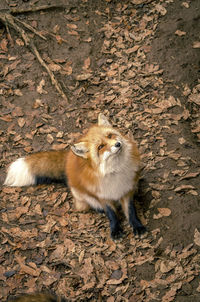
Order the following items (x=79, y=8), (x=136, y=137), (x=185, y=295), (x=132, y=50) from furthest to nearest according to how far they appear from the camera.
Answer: (x=79, y=8) < (x=132, y=50) < (x=136, y=137) < (x=185, y=295)

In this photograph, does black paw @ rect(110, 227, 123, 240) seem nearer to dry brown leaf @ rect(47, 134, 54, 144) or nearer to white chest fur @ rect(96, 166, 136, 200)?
white chest fur @ rect(96, 166, 136, 200)

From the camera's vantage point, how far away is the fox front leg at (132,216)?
4574 millimetres

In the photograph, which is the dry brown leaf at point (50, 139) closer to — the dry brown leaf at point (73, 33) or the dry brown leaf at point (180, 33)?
the dry brown leaf at point (73, 33)

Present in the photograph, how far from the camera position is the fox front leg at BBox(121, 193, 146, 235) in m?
4.57

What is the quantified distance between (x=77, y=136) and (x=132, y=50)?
2250 millimetres

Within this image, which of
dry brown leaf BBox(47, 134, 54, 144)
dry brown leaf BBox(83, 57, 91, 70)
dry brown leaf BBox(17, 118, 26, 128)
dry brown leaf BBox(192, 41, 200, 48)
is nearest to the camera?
dry brown leaf BBox(47, 134, 54, 144)

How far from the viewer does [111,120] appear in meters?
6.01

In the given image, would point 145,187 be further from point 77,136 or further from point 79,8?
point 79,8

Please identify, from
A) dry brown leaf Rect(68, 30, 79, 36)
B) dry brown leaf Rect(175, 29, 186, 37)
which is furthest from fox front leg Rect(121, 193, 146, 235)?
dry brown leaf Rect(68, 30, 79, 36)

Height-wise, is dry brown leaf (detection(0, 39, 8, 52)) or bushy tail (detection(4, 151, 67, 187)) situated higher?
dry brown leaf (detection(0, 39, 8, 52))

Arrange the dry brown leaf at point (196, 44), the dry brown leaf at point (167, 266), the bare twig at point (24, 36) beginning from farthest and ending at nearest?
the bare twig at point (24, 36) < the dry brown leaf at point (196, 44) < the dry brown leaf at point (167, 266)

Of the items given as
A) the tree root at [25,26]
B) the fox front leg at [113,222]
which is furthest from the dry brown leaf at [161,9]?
the fox front leg at [113,222]

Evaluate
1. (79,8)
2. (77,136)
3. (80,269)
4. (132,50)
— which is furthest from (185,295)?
(79,8)

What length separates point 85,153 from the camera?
4.15 m
